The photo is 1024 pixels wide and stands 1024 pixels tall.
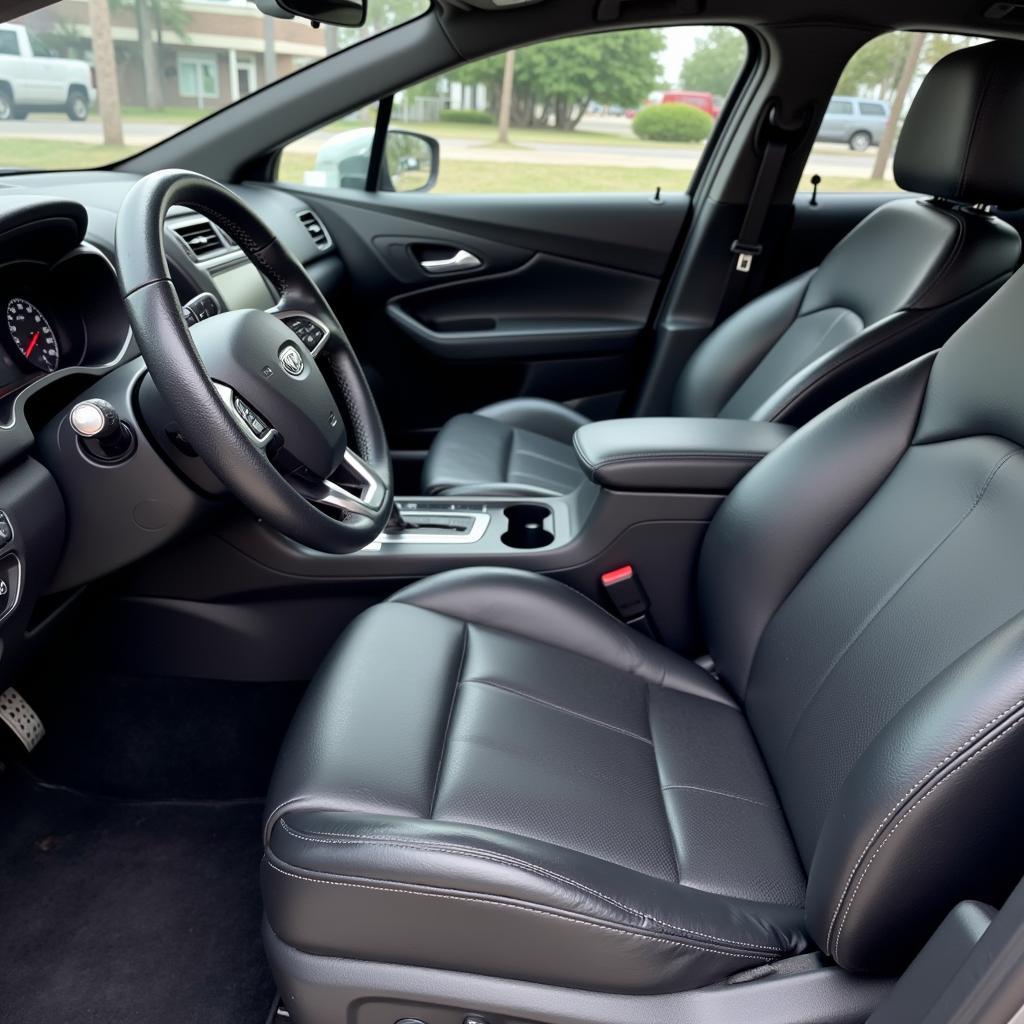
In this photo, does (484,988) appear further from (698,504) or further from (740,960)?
(698,504)

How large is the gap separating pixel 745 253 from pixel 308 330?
4.79 ft

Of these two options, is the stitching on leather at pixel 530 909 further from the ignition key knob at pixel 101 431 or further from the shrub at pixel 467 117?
the shrub at pixel 467 117

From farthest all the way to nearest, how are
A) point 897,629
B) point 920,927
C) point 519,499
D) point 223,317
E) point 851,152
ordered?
point 851,152, point 519,499, point 223,317, point 897,629, point 920,927

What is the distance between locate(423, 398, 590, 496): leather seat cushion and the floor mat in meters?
0.75

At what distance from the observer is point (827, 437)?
54.0 inches

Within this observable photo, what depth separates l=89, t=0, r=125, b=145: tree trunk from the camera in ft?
6.80

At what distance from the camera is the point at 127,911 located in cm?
161

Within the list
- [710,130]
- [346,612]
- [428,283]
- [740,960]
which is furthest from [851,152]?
[740,960]

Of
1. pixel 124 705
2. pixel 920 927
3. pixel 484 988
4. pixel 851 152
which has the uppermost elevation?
pixel 851 152

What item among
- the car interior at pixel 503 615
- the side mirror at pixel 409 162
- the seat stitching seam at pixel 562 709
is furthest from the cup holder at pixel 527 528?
the side mirror at pixel 409 162

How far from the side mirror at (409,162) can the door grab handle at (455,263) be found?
20 centimetres

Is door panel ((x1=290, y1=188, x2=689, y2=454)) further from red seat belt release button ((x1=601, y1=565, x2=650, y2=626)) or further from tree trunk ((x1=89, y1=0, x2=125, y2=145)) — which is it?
red seat belt release button ((x1=601, y1=565, x2=650, y2=626))

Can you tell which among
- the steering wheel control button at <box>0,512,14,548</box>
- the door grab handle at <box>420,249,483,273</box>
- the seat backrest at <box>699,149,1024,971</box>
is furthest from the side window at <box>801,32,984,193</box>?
the steering wheel control button at <box>0,512,14,548</box>

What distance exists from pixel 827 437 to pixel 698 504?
32 cm
